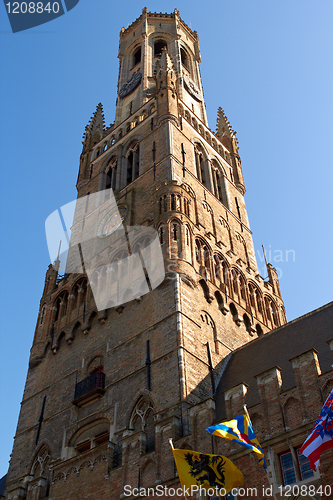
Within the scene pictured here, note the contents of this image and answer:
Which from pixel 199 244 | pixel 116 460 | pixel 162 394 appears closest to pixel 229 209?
pixel 199 244

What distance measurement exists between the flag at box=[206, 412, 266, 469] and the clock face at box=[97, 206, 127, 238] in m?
16.3

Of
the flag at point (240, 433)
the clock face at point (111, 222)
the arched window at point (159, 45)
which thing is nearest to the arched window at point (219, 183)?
the clock face at point (111, 222)

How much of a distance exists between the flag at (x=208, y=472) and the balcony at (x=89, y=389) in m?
7.55

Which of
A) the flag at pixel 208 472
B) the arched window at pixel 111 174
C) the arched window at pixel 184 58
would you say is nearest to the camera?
the flag at pixel 208 472

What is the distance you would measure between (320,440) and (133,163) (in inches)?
959

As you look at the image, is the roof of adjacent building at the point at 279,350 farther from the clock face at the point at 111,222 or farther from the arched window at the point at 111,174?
the arched window at the point at 111,174

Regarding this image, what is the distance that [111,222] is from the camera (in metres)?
30.0

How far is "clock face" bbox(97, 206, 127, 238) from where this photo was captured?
96.0 feet

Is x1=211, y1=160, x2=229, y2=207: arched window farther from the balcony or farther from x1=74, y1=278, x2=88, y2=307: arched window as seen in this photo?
the balcony

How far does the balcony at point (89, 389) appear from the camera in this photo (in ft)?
70.8

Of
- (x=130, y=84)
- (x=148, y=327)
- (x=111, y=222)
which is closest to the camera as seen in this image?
(x=148, y=327)

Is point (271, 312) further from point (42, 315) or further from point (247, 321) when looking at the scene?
point (42, 315)

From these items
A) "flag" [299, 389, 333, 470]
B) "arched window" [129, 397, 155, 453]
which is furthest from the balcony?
"flag" [299, 389, 333, 470]

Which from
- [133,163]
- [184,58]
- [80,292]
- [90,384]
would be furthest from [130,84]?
[90,384]
